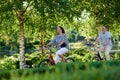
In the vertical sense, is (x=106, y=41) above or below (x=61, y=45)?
above

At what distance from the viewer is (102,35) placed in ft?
51.9

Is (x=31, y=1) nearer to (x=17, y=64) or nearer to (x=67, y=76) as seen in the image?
(x=17, y=64)

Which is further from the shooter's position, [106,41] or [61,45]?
[106,41]

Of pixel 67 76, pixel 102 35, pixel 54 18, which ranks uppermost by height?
pixel 54 18

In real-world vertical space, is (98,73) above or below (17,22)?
below

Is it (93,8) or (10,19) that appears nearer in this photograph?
(10,19)

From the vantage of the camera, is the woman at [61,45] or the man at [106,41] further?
the man at [106,41]

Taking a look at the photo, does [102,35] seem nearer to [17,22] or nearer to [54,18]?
[54,18]

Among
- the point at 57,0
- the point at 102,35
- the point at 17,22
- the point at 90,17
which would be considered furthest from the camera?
the point at 90,17

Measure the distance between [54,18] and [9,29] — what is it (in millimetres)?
3259

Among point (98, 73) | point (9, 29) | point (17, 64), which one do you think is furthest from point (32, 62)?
point (98, 73)

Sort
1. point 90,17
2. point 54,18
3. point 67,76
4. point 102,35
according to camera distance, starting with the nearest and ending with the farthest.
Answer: point 67,76 < point 102,35 < point 54,18 < point 90,17

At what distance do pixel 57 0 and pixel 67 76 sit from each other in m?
15.9

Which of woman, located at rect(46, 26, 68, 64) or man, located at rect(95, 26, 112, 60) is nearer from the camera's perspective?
woman, located at rect(46, 26, 68, 64)
